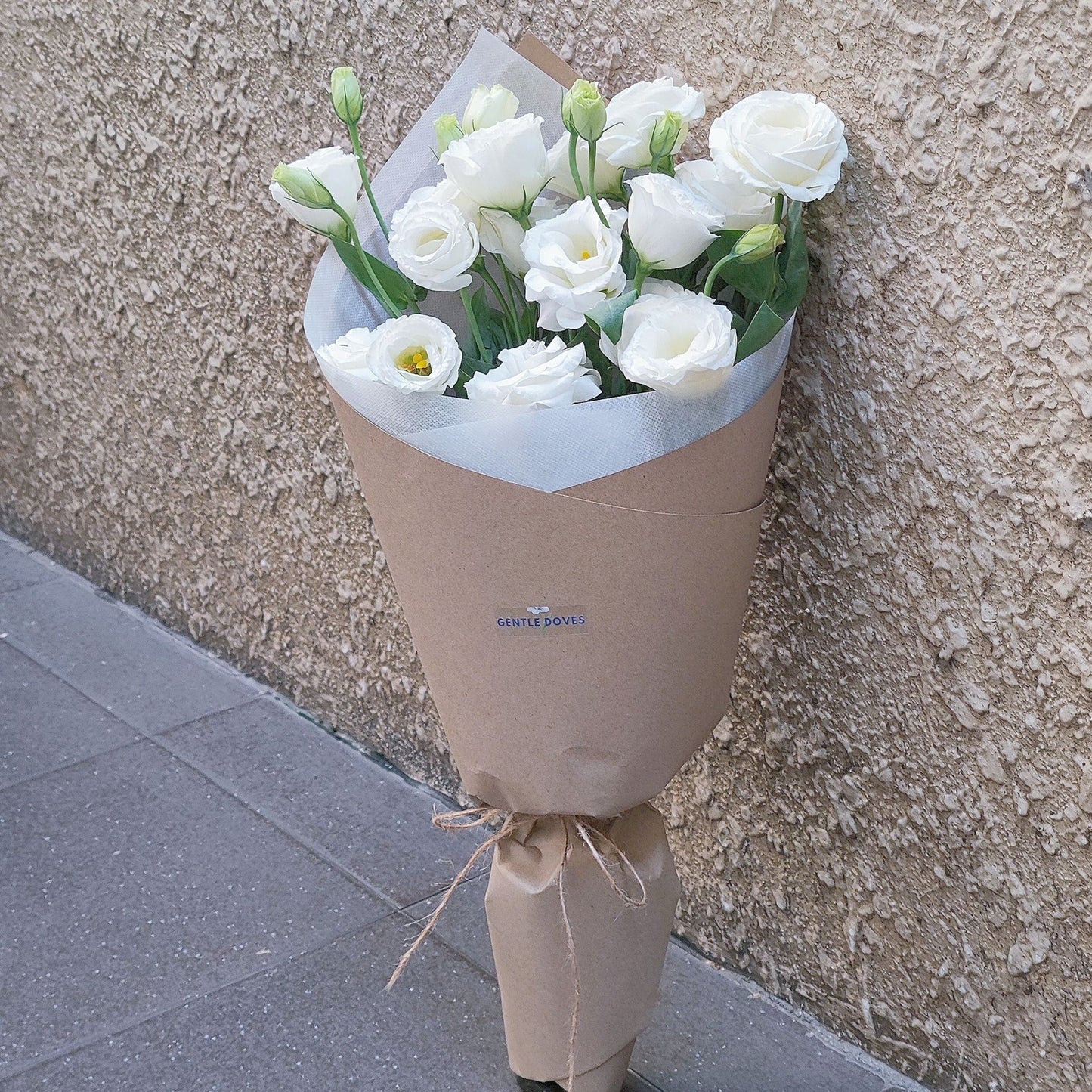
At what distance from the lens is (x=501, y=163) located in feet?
3.94

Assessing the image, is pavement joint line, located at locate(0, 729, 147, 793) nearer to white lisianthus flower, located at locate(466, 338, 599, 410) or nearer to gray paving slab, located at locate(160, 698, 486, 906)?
gray paving slab, located at locate(160, 698, 486, 906)

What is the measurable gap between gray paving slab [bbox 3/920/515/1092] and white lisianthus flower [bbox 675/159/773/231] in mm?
1161

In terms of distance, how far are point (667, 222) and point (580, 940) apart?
2.66 ft

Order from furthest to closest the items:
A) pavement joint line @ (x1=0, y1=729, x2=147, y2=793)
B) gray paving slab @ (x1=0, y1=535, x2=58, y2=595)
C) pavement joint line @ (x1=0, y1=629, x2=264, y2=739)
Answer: gray paving slab @ (x1=0, y1=535, x2=58, y2=595)
pavement joint line @ (x1=0, y1=629, x2=264, y2=739)
pavement joint line @ (x1=0, y1=729, x2=147, y2=793)

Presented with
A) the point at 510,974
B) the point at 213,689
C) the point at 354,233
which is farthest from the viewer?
the point at 213,689

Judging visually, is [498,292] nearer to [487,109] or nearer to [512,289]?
[512,289]

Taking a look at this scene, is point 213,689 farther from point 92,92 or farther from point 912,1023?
point 912,1023

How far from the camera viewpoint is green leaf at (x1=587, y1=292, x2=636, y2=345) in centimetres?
118

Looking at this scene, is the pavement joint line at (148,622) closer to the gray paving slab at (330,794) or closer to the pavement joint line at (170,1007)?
the gray paving slab at (330,794)

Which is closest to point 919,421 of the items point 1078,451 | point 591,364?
point 1078,451

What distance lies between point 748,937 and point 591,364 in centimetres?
98

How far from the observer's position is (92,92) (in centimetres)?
258

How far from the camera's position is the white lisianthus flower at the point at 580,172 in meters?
1.30

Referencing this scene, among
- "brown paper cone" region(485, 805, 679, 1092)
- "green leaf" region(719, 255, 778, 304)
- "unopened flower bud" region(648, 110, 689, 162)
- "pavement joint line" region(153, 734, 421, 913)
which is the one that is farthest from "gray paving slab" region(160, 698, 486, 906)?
"unopened flower bud" region(648, 110, 689, 162)
